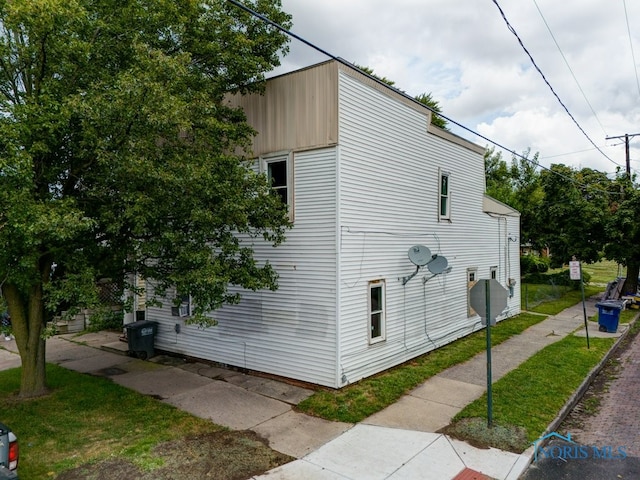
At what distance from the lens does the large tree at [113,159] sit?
654 cm

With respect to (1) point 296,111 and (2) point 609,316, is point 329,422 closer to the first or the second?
(1) point 296,111

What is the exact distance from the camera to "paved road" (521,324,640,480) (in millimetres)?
5875

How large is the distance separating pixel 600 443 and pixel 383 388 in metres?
3.84

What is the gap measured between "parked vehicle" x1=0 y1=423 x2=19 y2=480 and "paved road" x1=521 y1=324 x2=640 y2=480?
20.4ft

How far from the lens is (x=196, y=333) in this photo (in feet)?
36.8

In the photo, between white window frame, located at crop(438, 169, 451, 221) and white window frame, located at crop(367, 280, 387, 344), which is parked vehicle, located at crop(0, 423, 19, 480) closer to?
white window frame, located at crop(367, 280, 387, 344)

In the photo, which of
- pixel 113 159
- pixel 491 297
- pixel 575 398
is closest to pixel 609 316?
pixel 575 398

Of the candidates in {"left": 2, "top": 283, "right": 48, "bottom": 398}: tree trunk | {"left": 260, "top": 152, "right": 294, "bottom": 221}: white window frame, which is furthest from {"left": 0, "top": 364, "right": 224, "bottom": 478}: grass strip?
{"left": 260, "top": 152, "right": 294, "bottom": 221}: white window frame

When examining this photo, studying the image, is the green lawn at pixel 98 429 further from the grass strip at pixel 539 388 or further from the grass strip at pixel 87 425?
the grass strip at pixel 539 388

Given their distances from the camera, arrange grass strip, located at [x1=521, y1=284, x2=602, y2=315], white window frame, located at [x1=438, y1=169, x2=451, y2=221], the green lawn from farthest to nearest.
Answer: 1. grass strip, located at [x1=521, y1=284, x2=602, y2=315]
2. white window frame, located at [x1=438, y1=169, x2=451, y2=221]
3. the green lawn

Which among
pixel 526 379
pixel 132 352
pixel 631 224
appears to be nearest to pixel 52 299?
pixel 132 352

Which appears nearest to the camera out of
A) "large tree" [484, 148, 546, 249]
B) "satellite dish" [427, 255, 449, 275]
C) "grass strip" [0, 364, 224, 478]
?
"grass strip" [0, 364, 224, 478]

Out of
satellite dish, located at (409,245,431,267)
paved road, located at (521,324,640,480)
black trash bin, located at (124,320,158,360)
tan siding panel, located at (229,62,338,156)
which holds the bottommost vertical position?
paved road, located at (521,324,640,480)

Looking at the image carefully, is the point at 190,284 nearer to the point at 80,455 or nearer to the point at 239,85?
the point at 80,455
